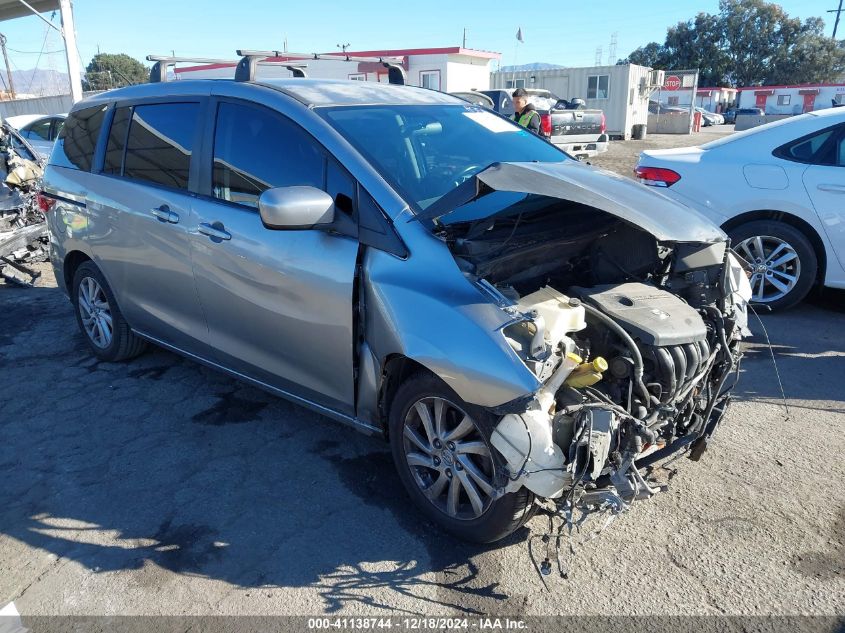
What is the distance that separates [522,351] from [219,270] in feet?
Result: 6.28

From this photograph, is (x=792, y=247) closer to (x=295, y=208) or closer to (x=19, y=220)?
(x=295, y=208)

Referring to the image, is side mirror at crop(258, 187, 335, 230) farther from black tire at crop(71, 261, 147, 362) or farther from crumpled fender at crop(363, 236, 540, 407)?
black tire at crop(71, 261, 147, 362)

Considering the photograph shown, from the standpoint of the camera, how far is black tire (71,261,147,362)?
477 cm

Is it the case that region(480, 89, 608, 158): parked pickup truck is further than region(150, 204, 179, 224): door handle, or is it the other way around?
region(480, 89, 608, 158): parked pickup truck

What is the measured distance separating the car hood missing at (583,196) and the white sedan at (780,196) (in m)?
2.68

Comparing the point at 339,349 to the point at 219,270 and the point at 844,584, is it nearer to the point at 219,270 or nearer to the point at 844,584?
the point at 219,270

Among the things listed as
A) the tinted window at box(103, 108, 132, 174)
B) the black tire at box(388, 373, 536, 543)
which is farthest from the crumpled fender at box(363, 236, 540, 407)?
the tinted window at box(103, 108, 132, 174)

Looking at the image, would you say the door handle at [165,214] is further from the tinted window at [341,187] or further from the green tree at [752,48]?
the green tree at [752,48]

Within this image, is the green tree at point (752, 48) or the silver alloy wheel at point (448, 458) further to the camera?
the green tree at point (752, 48)

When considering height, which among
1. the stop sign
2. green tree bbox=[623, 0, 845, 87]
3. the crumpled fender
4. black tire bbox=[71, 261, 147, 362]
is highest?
green tree bbox=[623, 0, 845, 87]

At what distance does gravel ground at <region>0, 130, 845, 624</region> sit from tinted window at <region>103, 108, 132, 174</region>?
158cm

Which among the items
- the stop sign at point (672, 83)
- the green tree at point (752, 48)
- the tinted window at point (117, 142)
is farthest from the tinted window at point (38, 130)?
the green tree at point (752, 48)

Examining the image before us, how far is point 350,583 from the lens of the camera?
275 centimetres

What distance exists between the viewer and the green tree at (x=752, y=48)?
66625 mm
